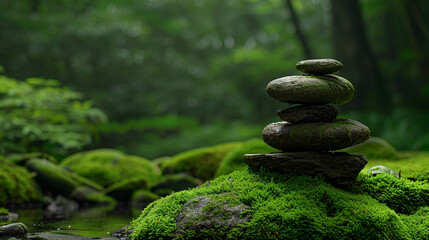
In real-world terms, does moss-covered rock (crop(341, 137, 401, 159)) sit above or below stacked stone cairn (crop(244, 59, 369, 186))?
below

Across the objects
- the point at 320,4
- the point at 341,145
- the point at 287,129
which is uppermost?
the point at 320,4

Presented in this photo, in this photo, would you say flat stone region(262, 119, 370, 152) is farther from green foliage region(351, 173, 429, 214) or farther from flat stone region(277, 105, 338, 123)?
green foliage region(351, 173, 429, 214)

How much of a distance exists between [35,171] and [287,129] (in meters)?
6.83

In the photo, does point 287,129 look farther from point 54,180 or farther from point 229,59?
point 229,59

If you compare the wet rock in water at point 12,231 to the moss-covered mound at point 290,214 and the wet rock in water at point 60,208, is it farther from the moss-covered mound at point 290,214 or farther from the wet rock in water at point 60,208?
the wet rock in water at point 60,208

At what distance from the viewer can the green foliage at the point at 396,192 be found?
487cm

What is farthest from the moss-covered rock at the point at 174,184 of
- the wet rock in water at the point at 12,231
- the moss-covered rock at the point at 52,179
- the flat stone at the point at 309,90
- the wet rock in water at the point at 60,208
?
the flat stone at the point at 309,90

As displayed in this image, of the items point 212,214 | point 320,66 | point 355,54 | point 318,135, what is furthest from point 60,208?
point 355,54

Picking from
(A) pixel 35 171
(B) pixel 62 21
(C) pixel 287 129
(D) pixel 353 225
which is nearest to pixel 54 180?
(A) pixel 35 171

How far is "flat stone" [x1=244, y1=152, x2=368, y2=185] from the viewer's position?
15.5 ft

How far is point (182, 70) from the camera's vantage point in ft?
62.0

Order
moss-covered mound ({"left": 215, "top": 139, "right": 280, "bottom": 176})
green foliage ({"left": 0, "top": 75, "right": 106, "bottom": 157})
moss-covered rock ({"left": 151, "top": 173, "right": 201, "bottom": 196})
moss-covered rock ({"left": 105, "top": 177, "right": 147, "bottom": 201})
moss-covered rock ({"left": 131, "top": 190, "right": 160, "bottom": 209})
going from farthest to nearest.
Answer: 1. green foliage ({"left": 0, "top": 75, "right": 106, "bottom": 157})
2. moss-covered rock ({"left": 105, "top": 177, "right": 147, "bottom": 201})
3. moss-covered rock ({"left": 131, "top": 190, "right": 160, "bottom": 209})
4. moss-covered rock ({"left": 151, "top": 173, "right": 201, "bottom": 196})
5. moss-covered mound ({"left": 215, "top": 139, "right": 280, "bottom": 176})

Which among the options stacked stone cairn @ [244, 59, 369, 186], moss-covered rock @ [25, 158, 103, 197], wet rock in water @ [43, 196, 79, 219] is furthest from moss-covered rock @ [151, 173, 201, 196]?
stacked stone cairn @ [244, 59, 369, 186]

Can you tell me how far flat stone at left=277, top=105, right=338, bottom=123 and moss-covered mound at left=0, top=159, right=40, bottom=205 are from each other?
6.27 meters
